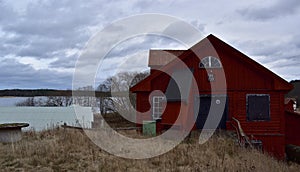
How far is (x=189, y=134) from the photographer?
47.6 feet

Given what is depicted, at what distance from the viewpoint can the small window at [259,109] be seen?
17.6 meters

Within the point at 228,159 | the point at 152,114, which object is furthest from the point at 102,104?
the point at 228,159

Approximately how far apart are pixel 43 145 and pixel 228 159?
19.5ft

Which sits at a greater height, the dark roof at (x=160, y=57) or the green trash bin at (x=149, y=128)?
the dark roof at (x=160, y=57)

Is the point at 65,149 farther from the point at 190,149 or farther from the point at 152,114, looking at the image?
the point at 152,114

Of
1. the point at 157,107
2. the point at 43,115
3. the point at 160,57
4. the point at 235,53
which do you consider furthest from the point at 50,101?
the point at 235,53

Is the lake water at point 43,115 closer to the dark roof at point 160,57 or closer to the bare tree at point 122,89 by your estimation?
the bare tree at point 122,89

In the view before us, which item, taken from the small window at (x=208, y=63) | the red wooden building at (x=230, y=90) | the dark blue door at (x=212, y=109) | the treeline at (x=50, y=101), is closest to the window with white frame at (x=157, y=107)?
the red wooden building at (x=230, y=90)

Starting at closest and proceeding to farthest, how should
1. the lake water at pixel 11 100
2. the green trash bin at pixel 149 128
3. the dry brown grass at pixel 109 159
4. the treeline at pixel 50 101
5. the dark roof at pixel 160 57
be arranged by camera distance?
1. the dry brown grass at pixel 109 159
2. the green trash bin at pixel 149 128
3. the dark roof at pixel 160 57
4. the lake water at pixel 11 100
5. the treeline at pixel 50 101

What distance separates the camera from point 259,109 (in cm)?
1764

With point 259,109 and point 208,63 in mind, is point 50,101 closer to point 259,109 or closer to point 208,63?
point 208,63

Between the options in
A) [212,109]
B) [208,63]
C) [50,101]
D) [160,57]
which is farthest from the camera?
[50,101]

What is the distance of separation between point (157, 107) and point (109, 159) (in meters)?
8.92

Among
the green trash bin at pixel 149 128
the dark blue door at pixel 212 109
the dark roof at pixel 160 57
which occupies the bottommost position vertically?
the green trash bin at pixel 149 128
